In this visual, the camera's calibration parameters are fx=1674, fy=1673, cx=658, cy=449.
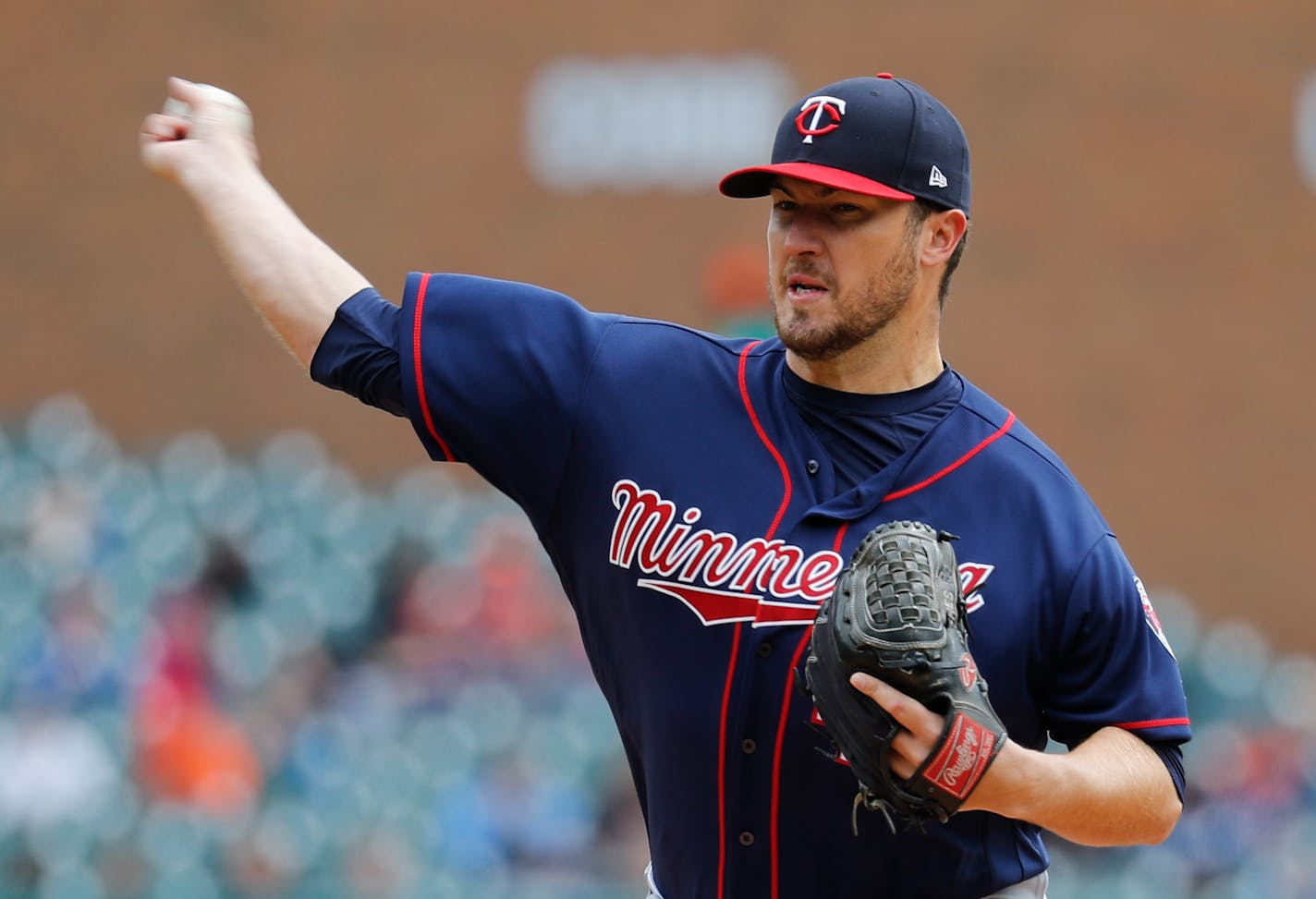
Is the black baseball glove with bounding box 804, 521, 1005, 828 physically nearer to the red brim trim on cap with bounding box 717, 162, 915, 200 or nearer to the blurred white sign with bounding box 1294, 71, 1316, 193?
the red brim trim on cap with bounding box 717, 162, 915, 200

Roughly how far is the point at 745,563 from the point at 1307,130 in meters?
7.63

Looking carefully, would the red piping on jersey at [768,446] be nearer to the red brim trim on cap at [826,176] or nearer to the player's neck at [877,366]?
the player's neck at [877,366]

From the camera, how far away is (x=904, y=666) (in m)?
1.82

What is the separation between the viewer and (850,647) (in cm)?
183

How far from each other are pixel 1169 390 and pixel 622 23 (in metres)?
3.40

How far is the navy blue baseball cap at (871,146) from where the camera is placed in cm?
213

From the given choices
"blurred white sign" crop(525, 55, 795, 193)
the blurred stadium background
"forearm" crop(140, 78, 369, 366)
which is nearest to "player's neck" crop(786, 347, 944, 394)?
"forearm" crop(140, 78, 369, 366)

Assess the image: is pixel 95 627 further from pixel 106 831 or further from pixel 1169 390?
pixel 1169 390

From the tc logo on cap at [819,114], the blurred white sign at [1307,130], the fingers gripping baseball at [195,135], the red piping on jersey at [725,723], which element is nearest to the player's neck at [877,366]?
the red piping on jersey at [725,723]

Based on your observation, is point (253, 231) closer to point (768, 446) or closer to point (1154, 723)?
point (768, 446)

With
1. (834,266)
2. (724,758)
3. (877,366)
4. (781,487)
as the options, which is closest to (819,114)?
(834,266)

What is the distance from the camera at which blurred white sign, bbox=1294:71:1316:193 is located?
871cm

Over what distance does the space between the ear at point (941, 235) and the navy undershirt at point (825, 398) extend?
0.16m

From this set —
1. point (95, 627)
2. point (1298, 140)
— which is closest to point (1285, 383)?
point (1298, 140)
